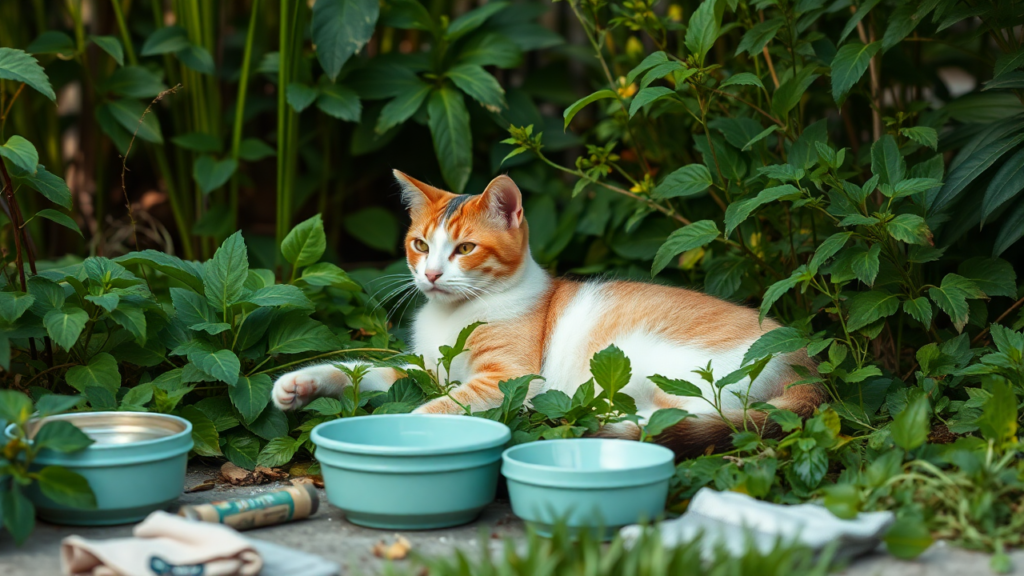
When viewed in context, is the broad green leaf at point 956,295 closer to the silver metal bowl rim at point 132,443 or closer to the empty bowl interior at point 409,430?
the empty bowl interior at point 409,430

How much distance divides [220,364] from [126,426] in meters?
0.33

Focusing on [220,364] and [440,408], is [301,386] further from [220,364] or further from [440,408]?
[440,408]

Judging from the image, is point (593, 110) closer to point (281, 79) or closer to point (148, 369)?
point (281, 79)

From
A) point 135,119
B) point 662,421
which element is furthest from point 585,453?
point 135,119

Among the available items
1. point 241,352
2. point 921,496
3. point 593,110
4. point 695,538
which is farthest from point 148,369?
point 593,110

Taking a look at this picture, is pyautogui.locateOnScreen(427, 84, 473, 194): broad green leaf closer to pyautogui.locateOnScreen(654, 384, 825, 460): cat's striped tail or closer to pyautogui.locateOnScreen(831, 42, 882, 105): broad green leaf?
pyautogui.locateOnScreen(831, 42, 882, 105): broad green leaf

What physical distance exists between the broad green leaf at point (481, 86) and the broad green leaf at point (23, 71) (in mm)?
1699

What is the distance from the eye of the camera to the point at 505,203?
9.06 ft

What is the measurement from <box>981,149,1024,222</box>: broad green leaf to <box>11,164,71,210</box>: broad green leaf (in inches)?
108

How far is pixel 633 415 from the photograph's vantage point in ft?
6.91

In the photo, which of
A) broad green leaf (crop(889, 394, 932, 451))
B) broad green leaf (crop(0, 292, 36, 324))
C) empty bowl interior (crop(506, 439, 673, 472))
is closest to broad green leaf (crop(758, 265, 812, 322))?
broad green leaf (crop(889, 394, 932, 451))

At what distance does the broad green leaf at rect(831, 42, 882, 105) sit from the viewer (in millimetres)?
2584

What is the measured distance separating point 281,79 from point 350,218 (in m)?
0.96

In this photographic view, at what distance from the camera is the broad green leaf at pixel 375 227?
4.09 metres
